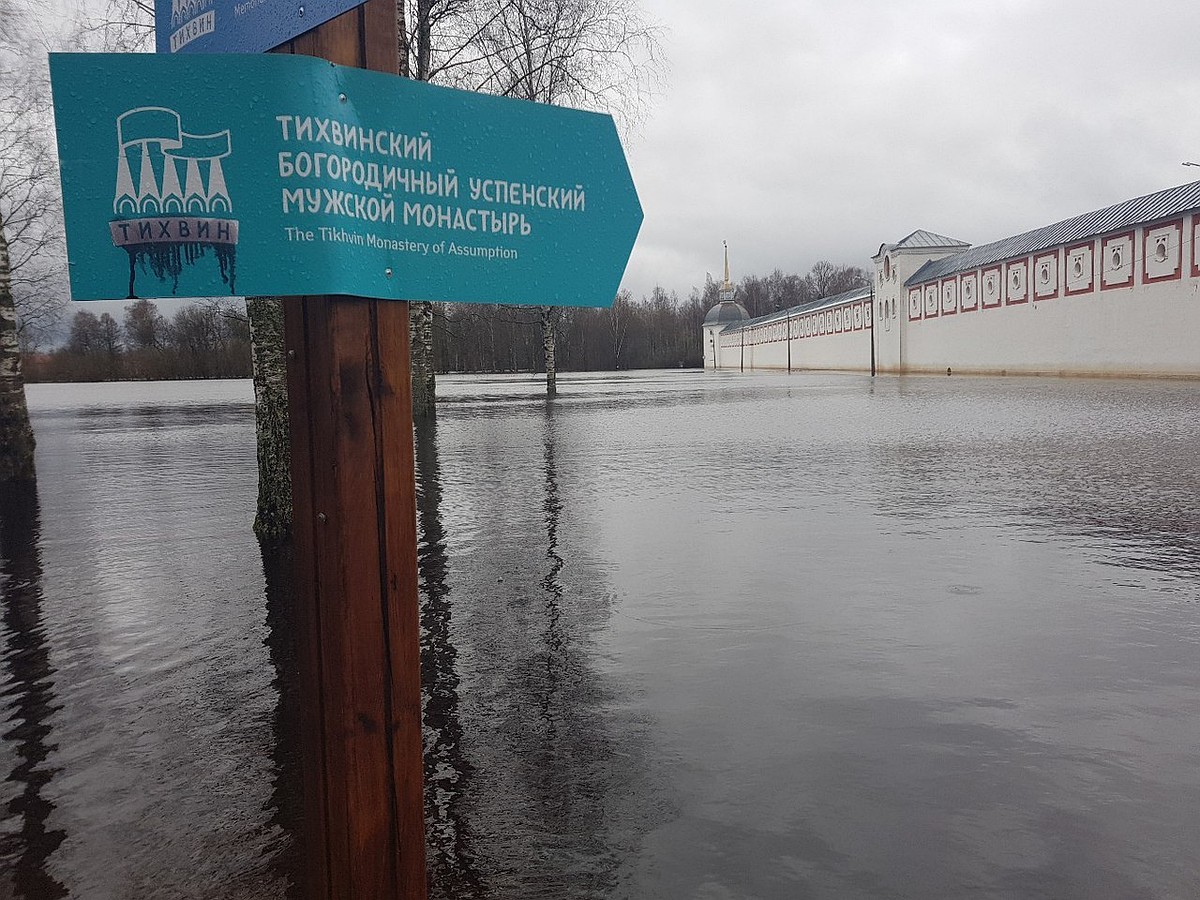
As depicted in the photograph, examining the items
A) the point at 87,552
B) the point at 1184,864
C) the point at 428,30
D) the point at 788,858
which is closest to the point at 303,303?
the point at 788,858

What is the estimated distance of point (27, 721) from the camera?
3.52 meters

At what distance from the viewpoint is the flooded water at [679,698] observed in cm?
250

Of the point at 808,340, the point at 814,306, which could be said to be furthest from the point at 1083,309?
the point at 808,340

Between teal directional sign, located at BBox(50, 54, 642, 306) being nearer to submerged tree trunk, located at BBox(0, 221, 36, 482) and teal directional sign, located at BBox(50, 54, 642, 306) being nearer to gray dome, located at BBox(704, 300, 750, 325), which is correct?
submerged tree trunk, located at BBox(0, 221, 36, 482)

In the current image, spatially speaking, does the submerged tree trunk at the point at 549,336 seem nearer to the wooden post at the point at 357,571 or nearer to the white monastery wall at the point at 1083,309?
the white monastery wall at the point at 1083,309

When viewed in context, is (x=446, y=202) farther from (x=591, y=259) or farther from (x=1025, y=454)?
(x=1025, y=454)

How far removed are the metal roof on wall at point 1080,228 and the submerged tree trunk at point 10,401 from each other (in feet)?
109

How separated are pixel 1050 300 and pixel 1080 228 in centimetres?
322

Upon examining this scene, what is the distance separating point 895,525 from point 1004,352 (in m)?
39.3

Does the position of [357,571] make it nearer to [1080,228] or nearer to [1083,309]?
[1083,309]

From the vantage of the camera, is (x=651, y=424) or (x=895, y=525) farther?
(x=651, y=424)

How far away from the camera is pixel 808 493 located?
344 inches

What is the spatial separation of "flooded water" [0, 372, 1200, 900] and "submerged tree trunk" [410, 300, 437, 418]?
395 inches

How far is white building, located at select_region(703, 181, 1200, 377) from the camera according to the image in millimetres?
31188
